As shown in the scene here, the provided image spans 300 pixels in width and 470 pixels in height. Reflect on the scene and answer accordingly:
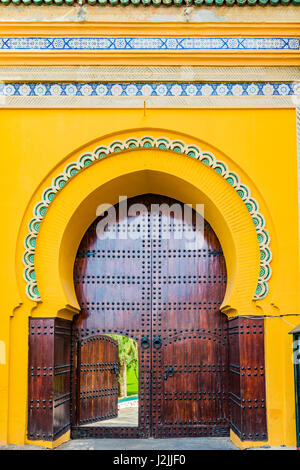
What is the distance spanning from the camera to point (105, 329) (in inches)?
276

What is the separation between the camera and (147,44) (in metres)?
6.49

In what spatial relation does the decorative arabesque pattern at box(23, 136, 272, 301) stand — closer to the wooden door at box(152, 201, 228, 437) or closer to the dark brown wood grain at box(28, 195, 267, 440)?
the dark brown wood grain at box(28, 195, 267, 440)

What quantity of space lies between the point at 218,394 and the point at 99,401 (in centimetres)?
153

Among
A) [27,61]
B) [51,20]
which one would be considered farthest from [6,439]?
[51,20]

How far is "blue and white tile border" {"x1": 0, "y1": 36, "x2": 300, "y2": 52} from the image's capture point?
6469 mm

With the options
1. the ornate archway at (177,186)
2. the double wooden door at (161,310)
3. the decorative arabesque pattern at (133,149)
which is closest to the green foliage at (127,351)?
the double wooden door at (161,310)

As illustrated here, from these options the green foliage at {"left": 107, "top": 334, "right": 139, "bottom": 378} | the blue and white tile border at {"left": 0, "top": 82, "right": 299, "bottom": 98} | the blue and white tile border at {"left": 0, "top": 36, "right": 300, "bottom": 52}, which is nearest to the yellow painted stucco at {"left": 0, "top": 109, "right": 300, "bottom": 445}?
the blue and white tile border at {"left": 0, "top": 82, "right": 299, "bottom": 98}

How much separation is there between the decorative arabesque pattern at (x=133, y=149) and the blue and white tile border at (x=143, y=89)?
540mm

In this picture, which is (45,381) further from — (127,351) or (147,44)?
(127,351)

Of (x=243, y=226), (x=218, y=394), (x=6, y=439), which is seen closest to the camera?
(x=6, y=439)

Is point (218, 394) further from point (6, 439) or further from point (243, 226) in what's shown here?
point (6, 439)

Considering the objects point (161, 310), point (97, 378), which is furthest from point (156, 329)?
point (97, 378)

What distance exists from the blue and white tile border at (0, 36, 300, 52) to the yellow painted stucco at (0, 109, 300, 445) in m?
0.70

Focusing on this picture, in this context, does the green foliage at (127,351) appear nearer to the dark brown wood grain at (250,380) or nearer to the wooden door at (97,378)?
the wooden door at (97,378)
